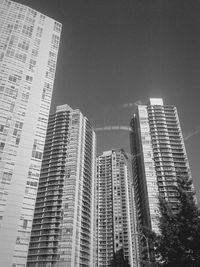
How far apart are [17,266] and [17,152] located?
16244mm

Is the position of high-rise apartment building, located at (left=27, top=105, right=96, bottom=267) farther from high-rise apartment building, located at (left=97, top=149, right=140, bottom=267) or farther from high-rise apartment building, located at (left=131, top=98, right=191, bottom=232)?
high-rise apartment building, located at (left=97, top=149, right=140, bottom=267)

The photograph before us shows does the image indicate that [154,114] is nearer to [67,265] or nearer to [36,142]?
[67,265]

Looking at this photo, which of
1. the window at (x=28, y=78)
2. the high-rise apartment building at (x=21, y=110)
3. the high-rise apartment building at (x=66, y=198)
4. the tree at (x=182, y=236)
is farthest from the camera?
the high-rise apartment building at (x=66, y=198)

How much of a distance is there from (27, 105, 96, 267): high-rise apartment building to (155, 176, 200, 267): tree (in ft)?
194

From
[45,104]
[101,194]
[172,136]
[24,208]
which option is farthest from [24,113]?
[101,194]

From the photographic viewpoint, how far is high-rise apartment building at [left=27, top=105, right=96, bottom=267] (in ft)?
235

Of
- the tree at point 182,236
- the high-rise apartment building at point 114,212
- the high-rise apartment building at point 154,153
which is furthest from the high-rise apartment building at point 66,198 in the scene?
the tree at point 182,236

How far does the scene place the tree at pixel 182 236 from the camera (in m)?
16.0

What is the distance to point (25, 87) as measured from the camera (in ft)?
146

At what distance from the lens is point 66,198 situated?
79562mm

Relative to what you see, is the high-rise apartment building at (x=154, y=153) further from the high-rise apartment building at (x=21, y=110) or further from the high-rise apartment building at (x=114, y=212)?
the high-rise apartment building at (x=21, y=110)

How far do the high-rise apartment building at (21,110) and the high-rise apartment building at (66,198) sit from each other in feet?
131

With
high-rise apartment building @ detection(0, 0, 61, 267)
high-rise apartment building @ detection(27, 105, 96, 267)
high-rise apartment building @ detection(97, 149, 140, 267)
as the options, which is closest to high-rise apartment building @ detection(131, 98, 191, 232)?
high-rise apartment building @ detection(27, 105, 96, 267)

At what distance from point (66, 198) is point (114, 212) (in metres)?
49.5
